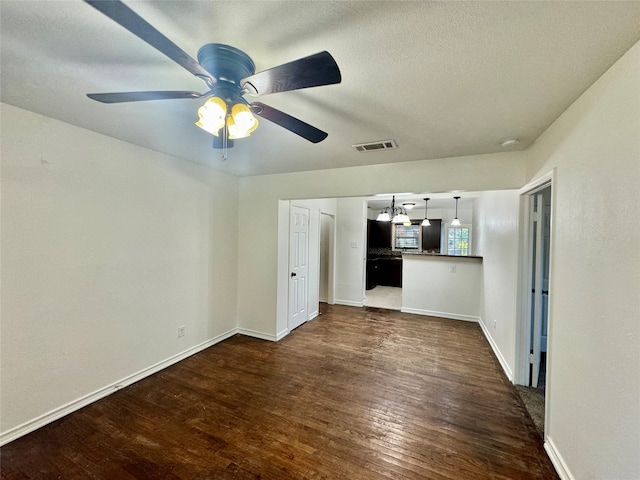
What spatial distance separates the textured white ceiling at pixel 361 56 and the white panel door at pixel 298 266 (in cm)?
214

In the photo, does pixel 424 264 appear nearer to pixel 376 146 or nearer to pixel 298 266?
pixel 298 266

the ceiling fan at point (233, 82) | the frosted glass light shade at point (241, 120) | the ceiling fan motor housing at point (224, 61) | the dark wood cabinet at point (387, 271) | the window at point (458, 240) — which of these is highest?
the ceiling fan motor housing at point (224, 61)

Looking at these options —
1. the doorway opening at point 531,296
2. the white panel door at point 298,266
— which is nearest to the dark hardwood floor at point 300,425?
the doorway opening at point 531,296

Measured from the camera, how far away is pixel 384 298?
21.3 ft

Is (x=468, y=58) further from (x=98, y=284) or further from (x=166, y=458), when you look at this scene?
(x=98, y=284)

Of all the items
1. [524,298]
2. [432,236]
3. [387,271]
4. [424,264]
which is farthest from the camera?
[432,236]

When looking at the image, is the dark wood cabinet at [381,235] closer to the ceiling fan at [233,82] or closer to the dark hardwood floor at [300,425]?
the dark hardwood floor at [300,425]

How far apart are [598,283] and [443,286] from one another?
380 centimetres

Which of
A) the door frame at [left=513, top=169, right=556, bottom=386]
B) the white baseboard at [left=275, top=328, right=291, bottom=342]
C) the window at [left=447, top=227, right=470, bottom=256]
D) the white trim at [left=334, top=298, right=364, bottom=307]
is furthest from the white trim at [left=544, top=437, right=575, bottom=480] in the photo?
the window at [left=447, top=227, right=470, bottom=256]

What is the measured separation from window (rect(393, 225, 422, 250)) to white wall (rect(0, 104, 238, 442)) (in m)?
7.04

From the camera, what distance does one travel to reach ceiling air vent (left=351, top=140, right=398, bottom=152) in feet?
7.80

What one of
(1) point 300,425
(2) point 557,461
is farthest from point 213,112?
(2) point 557,461

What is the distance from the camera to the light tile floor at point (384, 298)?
5.78 meters

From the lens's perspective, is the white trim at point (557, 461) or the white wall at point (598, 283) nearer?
the white wall at point (598, 283)
